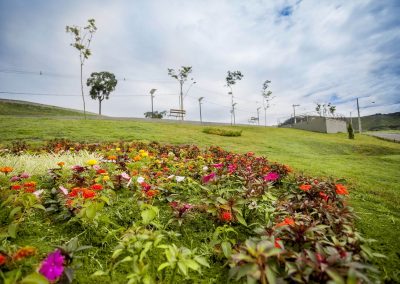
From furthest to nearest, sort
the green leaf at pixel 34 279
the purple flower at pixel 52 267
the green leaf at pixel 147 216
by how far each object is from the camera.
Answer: the green leaf at pixel 147 216, the purple flower at pixel 52 267, the green leaf at pixel 34 279

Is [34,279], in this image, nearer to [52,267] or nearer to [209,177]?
[52,267]

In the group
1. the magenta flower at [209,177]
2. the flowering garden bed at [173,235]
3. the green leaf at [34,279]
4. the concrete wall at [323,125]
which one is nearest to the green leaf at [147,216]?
the flowering garden bed at [173,235]

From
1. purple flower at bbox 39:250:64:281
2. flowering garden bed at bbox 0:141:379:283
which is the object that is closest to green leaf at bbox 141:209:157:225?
flowering garden bed at bbox 0:141:379:283

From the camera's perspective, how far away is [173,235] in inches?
101

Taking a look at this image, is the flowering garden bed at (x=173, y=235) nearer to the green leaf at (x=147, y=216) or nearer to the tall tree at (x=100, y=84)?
the green leaf at (x=147, y=216)

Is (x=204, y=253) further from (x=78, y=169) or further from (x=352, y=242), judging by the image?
(x=78, y=169)

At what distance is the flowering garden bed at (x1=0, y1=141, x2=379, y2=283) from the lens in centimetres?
152

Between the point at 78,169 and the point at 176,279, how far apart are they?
7.55ft

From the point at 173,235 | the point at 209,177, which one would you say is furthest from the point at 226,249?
the point at 209,177

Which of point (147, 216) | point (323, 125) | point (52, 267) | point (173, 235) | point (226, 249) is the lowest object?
point (173, 235)

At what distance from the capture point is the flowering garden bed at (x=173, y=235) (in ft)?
5.00

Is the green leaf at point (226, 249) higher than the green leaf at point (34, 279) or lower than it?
lower

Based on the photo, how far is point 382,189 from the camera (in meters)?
5.15

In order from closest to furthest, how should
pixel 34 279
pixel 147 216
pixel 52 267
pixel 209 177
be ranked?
pixel 34 279 < pixel 52 267 < pixel 147 216 < pixel 209 177
